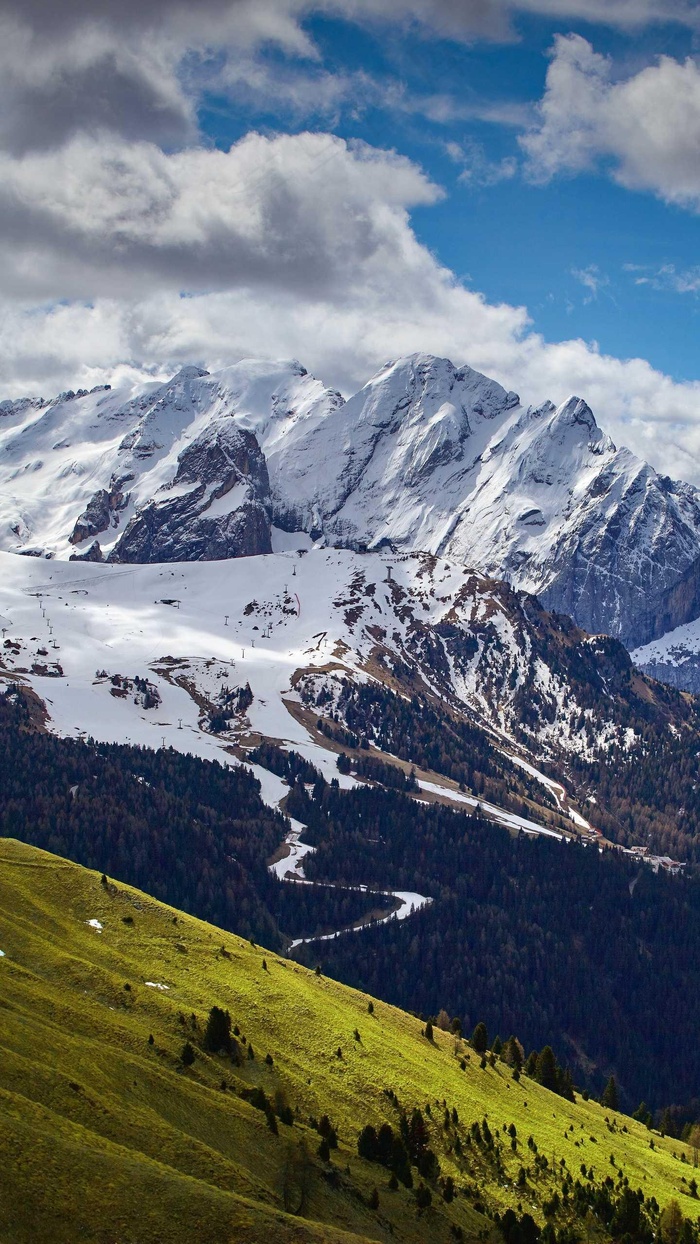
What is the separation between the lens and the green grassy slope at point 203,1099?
220 ft

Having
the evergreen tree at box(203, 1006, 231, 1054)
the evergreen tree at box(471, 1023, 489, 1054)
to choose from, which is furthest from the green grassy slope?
the evergreen tree at box(471, 1023, 489, 1054)

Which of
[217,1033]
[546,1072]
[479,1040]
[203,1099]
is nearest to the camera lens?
[203,1099]

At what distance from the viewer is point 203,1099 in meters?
84.9

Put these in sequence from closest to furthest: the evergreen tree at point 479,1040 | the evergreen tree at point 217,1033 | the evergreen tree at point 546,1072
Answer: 1. the evergreen tree at point 217,1033
2. the evergreen tree at point 479,1040
3. the evergreen tree at point 546,1072

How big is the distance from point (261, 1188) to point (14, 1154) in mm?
16987

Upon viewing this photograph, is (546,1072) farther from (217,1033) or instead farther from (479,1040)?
(217,1033)

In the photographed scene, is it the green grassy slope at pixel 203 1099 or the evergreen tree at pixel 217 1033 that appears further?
the evergreen tree at pixel 217 1033

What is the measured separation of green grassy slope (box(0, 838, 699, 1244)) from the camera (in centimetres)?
6700

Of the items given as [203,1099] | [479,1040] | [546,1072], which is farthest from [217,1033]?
[546,1072]

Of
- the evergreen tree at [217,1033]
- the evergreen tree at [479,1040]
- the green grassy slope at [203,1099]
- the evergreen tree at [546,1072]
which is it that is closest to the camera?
the green grassy slope at [203,1099]

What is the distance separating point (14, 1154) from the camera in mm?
65750

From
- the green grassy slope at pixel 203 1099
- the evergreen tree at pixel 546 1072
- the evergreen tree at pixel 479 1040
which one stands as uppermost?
the green grassy slope at pixel 203 1099

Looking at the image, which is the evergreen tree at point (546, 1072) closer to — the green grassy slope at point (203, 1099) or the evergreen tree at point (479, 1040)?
the green grassy slope at point (203, 1099)

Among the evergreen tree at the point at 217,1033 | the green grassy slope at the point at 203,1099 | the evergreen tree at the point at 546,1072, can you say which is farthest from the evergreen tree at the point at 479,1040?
the evergreen tree at the point at 217,1033
